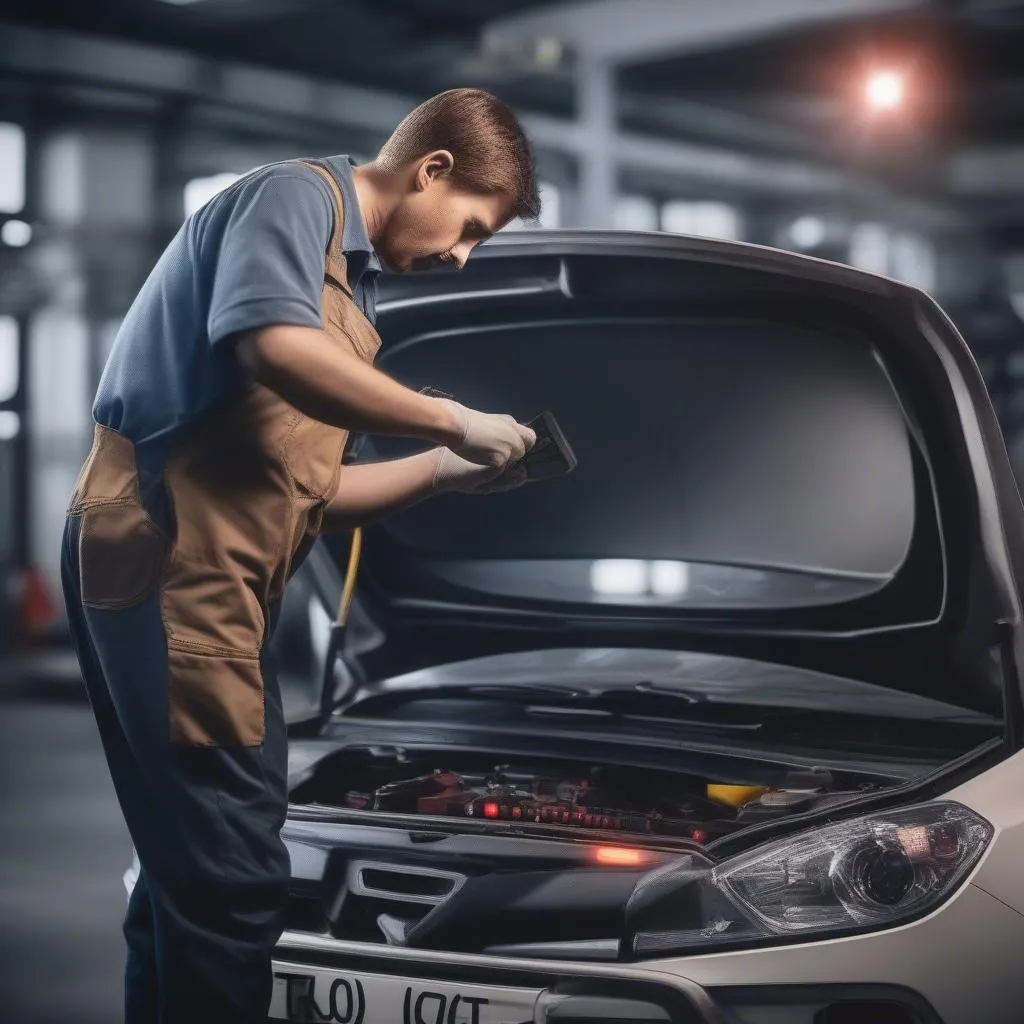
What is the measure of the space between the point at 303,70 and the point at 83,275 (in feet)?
7.27

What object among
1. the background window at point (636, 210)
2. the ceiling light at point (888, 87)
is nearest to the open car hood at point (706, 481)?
the ceiling light at point (888, 87)

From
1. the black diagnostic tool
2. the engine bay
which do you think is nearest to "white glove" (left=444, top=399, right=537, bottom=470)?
the black diagnostic tool

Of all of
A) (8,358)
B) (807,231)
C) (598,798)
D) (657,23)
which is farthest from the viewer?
(807,231)

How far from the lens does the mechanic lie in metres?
1.86

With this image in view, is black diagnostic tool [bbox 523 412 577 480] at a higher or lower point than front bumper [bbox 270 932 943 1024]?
higher

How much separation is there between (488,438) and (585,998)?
0.72 metres

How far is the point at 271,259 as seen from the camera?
1783 millimetres

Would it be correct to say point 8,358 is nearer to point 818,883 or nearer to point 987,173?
point 987,173

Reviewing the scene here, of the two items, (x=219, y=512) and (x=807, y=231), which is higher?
(x=807, y=231)

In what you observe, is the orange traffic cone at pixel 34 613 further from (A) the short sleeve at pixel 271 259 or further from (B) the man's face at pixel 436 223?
(A) the short sleeve at pixel 271 259

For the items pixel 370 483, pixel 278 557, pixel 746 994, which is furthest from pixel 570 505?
pixel 746 994

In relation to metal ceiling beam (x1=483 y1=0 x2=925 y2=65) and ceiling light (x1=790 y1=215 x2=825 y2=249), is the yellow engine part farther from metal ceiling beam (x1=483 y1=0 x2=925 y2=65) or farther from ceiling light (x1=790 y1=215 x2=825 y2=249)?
ceiling light (x1=790 y1=215 x2=825 y2=249)

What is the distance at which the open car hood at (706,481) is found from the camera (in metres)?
2.30

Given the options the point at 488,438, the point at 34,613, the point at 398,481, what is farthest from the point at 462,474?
the point at 34,613
